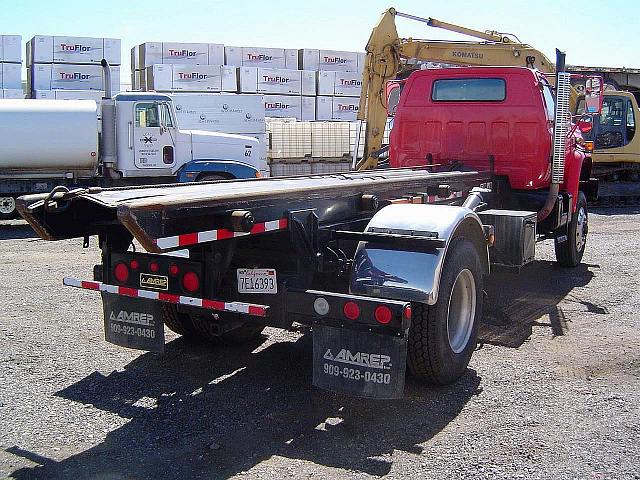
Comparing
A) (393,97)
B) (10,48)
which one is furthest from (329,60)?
(393,97)

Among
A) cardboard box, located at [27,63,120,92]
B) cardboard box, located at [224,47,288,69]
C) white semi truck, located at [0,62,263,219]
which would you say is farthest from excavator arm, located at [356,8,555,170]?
cardboard box, located at [224,47,288,69]

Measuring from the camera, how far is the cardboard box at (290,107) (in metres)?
23.0

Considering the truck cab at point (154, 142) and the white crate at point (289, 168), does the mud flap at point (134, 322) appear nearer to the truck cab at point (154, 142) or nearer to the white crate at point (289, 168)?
the truck cab at point (154, 142)

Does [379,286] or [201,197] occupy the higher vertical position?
[201,197]

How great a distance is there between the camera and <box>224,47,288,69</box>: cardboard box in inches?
908

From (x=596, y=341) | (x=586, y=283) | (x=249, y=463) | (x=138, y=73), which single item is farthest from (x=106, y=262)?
(x=138, y=73)

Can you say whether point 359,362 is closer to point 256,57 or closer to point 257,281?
point 257,281

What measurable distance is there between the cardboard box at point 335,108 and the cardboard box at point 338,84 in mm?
190

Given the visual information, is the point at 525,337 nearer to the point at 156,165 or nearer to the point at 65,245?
the point at 65,245

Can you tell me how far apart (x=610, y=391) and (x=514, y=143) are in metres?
3.79

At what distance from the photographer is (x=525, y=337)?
6.33 m

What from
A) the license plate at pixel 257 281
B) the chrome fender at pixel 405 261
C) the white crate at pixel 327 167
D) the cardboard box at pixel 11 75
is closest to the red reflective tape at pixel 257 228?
the license plate at pixel 257 281

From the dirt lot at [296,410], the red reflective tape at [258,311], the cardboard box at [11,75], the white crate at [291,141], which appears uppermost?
the cardboard box at [11,75]

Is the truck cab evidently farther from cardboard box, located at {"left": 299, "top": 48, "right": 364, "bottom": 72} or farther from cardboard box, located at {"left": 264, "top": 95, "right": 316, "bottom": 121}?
cardboard box, located at {"left": 299, "top": 48, "right": 364, "bottom": 72}
